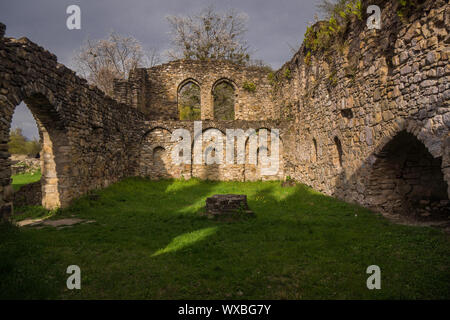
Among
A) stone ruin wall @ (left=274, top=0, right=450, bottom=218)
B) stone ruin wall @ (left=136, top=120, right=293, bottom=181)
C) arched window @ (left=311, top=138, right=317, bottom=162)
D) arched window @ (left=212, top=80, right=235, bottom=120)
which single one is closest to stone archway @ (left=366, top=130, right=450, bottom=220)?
stone ruin wall @ (left=274, top=0, right=450, bottom=218)

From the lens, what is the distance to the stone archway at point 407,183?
269 inches

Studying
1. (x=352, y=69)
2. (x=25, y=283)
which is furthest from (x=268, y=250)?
(x=352, y=69)

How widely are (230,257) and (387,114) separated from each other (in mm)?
5052

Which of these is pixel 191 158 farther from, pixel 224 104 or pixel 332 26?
pixel 224 104

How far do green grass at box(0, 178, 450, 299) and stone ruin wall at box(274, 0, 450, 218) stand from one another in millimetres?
1212

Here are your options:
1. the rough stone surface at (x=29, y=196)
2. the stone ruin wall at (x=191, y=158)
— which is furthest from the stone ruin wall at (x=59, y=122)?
the stone ruin wall at (x=191, y=158)

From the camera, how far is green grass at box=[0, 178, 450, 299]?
3.35 meters

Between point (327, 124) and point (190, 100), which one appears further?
point (190, 100)

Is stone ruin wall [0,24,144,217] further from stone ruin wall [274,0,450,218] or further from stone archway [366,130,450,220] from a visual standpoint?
stone archway [366,130,450,220]

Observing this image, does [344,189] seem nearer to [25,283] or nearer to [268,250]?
[268,250]

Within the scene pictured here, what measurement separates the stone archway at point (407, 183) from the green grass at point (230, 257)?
0.70 metres

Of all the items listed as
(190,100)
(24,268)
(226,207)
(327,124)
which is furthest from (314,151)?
(190,100)

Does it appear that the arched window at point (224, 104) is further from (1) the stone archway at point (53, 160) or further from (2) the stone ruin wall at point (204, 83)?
(1) the stone archway at point (53, 160)

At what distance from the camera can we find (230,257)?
4.41 m
